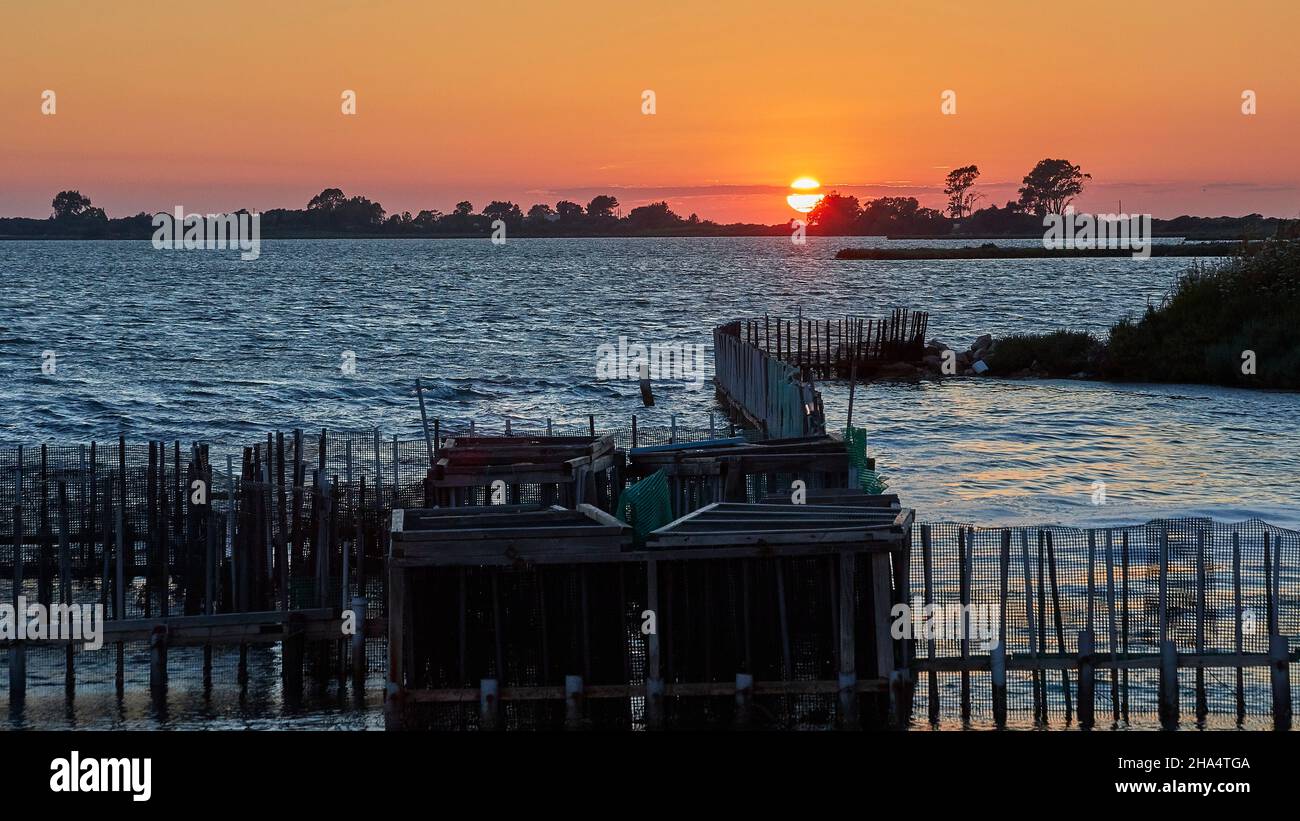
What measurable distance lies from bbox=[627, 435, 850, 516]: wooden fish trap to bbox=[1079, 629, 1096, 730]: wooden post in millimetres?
4274

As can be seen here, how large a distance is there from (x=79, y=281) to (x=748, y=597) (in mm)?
146259

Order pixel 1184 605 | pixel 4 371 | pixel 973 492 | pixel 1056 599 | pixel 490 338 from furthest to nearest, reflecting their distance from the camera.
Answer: pixel 490 338 < pixel 4 371 < pixel 973 492 < pixel 1184 605 < pixel 1056 599

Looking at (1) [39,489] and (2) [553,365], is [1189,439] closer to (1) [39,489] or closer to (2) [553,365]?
(1) [39,489]

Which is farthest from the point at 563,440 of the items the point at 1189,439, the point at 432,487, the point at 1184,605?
the point at 1189,439

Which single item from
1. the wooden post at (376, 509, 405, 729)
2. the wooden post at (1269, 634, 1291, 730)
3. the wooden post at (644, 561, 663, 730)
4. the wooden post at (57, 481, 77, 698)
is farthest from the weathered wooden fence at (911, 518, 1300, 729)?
the wooden post at (57, 481, 77, 698)

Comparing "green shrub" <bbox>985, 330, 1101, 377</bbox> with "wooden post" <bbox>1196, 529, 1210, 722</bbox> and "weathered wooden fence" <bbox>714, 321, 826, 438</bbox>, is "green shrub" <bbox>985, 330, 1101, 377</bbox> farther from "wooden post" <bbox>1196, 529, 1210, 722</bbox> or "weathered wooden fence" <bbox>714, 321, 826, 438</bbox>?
"wooden post" <bbox>1196, 529, 1210, 722</bbox>

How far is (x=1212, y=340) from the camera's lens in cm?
5253

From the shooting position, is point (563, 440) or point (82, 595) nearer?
point (563, 440)

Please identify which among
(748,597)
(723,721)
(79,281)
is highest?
(79,281)

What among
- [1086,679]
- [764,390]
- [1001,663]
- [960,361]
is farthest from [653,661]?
[960,361]

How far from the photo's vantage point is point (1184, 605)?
17297 millimetres

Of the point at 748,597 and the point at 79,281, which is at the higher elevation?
the point at 79,281

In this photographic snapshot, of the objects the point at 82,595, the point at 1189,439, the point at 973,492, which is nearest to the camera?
the point at 82,595

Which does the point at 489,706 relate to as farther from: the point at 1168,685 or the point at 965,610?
the point at 1168,685
